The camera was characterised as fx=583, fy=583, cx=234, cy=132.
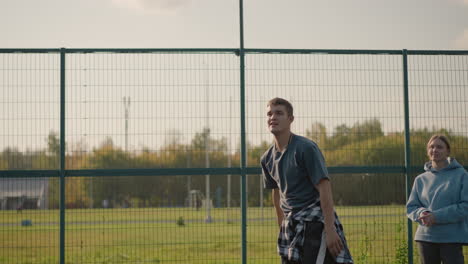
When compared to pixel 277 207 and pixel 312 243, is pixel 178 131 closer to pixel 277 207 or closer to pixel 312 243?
pixel 277 207

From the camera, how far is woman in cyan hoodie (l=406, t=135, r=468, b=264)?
5.70 metres

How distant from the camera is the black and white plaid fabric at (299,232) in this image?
4270 mm

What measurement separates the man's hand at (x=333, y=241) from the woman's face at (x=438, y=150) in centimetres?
217

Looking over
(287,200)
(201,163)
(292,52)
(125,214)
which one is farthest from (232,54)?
(287,200)

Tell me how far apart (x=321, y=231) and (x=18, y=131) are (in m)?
4.20

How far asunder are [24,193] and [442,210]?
15.6 feet

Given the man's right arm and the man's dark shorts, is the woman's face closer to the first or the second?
the man's right arm

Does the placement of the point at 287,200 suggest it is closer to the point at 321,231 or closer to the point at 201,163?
the point at 321,231

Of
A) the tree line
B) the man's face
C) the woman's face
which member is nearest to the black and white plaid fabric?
the man's face

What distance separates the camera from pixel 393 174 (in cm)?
753

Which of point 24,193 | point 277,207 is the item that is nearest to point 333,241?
→ point 277,207

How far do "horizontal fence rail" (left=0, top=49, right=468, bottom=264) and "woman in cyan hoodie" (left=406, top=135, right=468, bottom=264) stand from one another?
1.40m

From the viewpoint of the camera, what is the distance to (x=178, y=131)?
7043 mm

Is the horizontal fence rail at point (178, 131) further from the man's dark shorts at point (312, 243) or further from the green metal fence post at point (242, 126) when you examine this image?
the man's dark shorts at point (312, 243)
